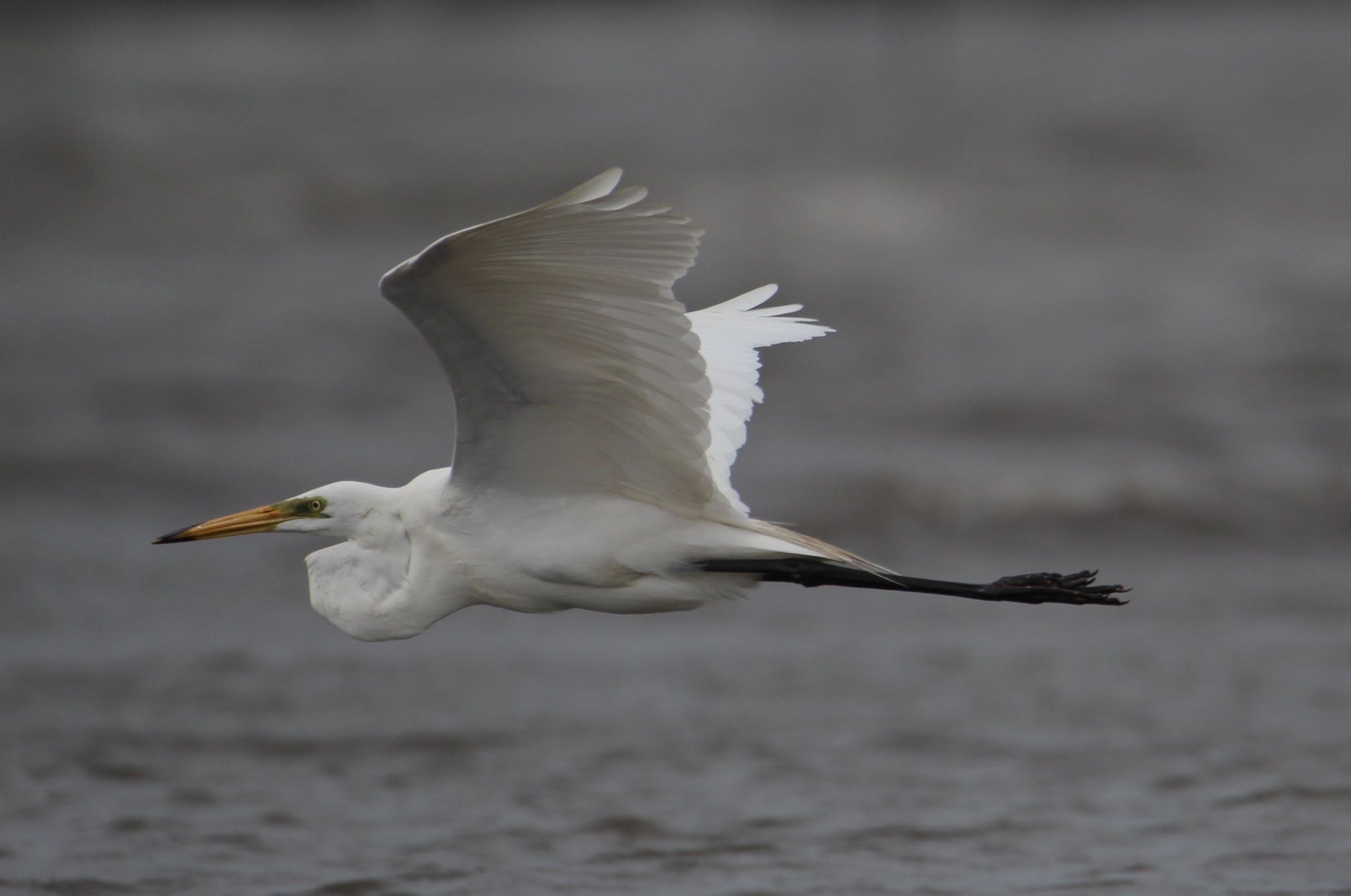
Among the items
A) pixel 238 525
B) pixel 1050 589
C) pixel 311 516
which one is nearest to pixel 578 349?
pixel 311 516

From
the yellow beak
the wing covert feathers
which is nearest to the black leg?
the wing covert feathers

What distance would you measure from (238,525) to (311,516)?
171 mm

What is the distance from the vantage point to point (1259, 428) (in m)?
10.5

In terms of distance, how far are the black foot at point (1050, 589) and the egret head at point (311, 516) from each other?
1510mm

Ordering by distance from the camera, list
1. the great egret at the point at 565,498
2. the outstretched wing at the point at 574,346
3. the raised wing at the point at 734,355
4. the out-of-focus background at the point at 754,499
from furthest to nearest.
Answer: the out-of-focus background at the point at 754,499 → the raised wing at the point at 734,355 → the great egret at the point at 565,498 → the outstretched wing at the point at 574,346

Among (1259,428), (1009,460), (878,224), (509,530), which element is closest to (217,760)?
(509,530)

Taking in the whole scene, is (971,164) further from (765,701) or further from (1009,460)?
(765,701)

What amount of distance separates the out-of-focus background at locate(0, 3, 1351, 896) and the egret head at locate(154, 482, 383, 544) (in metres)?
1.29

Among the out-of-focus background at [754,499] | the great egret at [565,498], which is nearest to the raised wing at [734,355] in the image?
the great egret at [565,498]

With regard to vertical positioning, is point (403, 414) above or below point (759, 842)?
above

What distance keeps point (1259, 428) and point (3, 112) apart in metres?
14.5

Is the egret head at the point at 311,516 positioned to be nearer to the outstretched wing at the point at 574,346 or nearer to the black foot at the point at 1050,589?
the outstretched wing at the point at 574,346

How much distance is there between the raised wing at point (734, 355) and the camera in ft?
13.9

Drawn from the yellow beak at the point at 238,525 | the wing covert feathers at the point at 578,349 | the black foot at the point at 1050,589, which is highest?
the wing covert feathers at the point at 578,349
